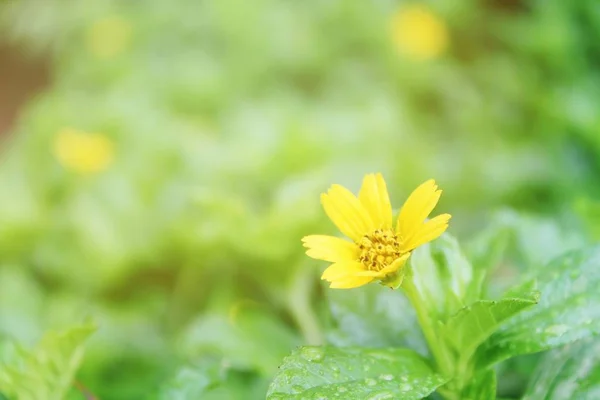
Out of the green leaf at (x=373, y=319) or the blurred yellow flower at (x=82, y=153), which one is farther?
the blurred yellow flower at (x=82, y=153)

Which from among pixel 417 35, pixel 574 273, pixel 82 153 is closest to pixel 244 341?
pixel 574 273

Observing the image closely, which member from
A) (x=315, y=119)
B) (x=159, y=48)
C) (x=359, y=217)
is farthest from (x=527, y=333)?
(x=159, y=48)

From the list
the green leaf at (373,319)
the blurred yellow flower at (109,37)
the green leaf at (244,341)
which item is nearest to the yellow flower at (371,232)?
the green leaf at (373,319)

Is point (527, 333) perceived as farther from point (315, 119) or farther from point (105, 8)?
point (105, 8)

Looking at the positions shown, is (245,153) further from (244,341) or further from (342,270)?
(342,270)

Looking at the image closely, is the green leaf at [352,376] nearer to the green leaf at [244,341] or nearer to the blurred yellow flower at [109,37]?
the green leaf at [244,341]
